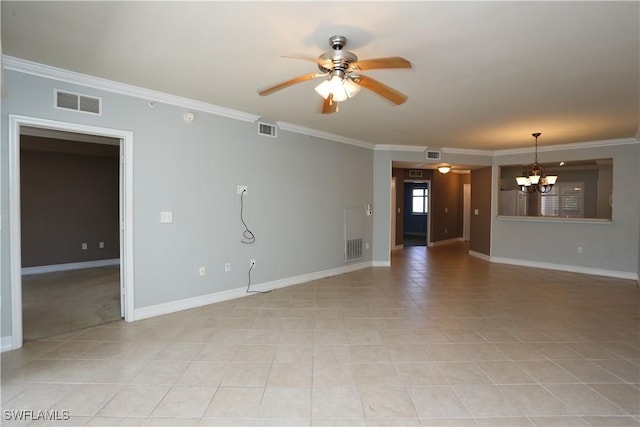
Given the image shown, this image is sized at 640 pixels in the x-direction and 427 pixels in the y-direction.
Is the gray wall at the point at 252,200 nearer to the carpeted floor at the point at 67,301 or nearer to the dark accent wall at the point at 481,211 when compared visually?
the dark accent wall at the point at 481,211

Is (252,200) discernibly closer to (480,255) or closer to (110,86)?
(110,86)

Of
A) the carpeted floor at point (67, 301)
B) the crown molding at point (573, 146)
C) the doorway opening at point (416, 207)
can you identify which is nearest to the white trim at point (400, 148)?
the crown molding at point (573, 146)

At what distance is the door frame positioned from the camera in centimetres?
275

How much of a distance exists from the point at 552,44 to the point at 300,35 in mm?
1860

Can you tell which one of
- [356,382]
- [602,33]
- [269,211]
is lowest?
[356,382]

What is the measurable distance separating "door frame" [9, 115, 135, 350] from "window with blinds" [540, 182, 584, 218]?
31.3 ft

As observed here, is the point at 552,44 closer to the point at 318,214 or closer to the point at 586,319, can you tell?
the point at 586,319

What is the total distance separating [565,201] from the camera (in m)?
8.57

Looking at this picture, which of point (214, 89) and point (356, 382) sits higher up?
point (214, 89)

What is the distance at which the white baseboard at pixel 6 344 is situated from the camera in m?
2.71

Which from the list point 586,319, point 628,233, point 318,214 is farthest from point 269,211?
point 628,233

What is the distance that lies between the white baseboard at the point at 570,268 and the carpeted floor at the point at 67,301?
23.8ft

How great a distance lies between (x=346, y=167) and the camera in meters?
5.86

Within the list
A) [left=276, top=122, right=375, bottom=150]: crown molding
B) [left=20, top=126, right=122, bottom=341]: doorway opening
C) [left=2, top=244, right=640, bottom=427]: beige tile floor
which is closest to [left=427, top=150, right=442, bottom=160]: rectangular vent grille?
[left=276, top=122, right=375, bottom=150]: crown molding
